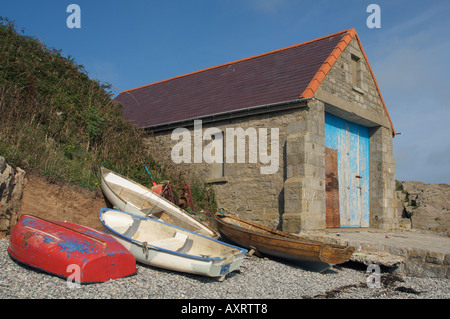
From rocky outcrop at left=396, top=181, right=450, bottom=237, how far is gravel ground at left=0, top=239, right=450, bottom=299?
300 inches

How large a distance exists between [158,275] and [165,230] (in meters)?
1.43

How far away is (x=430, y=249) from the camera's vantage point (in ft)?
27.8

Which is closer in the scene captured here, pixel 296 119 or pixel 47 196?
pixel 47 196

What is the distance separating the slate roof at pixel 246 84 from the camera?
37.2 ft

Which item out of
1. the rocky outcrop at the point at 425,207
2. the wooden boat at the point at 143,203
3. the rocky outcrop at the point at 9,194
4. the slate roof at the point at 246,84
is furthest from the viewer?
the rocky outcrop at the point at 425,207

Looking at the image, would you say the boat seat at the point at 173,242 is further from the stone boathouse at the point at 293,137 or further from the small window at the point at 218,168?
the small window at the point at 218,168

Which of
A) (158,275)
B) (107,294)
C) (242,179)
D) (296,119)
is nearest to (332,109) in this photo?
(296,119)

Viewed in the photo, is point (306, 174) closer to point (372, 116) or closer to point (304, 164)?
point (304, 164)

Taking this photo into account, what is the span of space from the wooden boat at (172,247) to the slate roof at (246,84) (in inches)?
205

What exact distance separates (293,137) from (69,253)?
671cm

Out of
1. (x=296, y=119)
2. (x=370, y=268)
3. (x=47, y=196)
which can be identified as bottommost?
(x=370, y=268)

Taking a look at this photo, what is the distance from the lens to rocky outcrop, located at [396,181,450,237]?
1455 centimetres

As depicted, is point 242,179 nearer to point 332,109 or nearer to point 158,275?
point 332,109

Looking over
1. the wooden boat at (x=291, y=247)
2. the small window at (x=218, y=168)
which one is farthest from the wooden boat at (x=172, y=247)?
the small window at (x=218, y=168)
